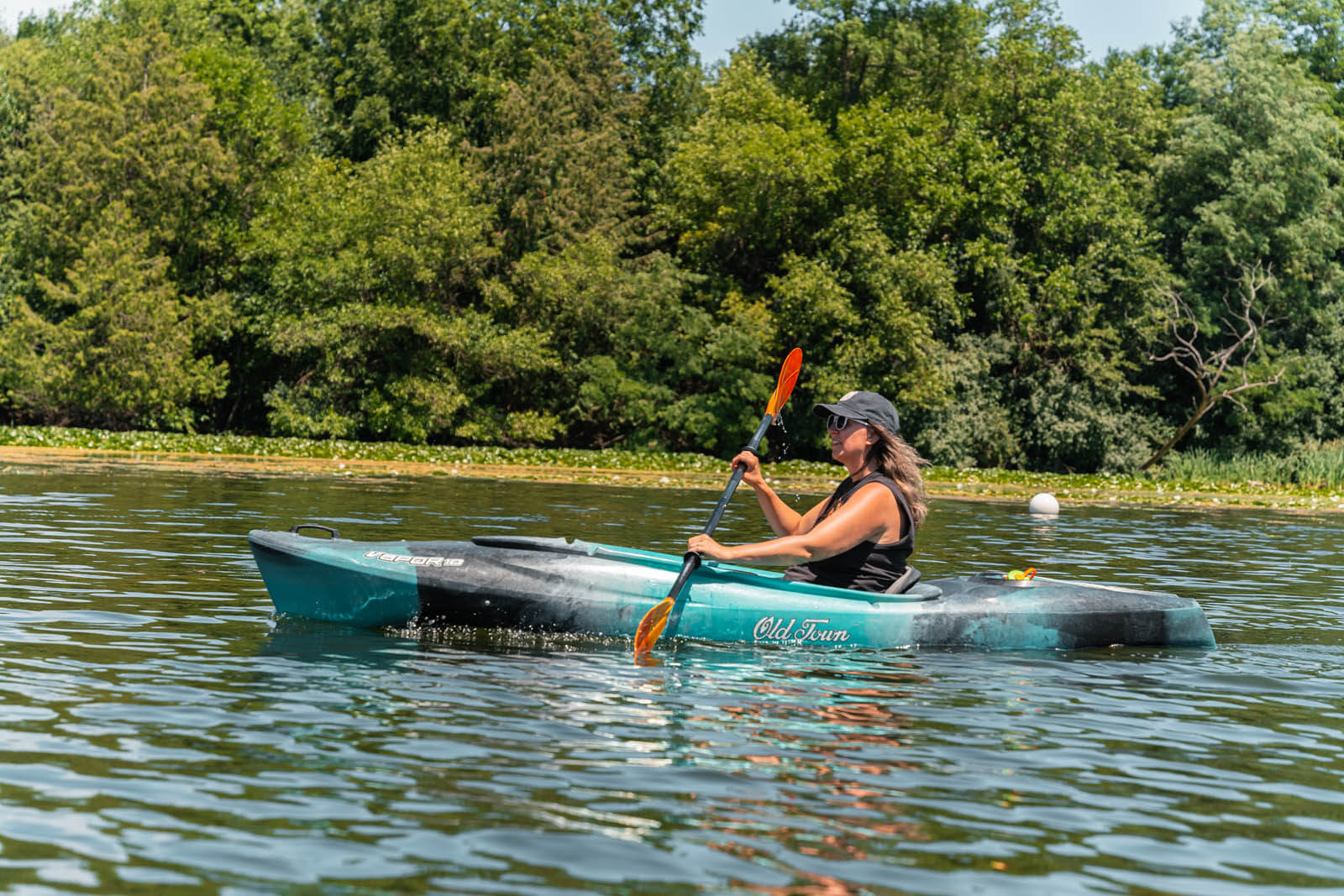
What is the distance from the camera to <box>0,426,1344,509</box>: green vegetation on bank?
2564cm

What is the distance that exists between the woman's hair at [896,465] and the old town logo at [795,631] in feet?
2.53

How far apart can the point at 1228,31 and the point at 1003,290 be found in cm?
1085

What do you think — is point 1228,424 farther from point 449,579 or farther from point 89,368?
point 449,579

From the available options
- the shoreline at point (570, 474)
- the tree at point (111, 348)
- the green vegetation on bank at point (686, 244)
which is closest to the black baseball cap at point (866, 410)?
the shoreline at point (570, 474)

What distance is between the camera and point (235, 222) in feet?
118

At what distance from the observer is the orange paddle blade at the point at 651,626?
7469 millimetres

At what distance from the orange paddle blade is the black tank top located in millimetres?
873

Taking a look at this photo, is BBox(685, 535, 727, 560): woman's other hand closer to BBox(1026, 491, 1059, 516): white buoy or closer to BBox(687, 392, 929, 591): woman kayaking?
BBox(687, 392, 929, 591): woman kayaking

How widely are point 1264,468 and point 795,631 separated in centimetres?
2908

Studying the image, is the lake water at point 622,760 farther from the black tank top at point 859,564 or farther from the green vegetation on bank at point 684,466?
the green vegetation on bank at point 684,466

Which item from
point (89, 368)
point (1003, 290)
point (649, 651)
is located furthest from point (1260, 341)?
point (649, 651)

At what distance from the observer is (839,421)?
307 inches

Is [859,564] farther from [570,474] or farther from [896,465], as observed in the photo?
[570,474]

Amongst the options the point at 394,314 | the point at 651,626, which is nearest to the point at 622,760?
the point at 651,626
